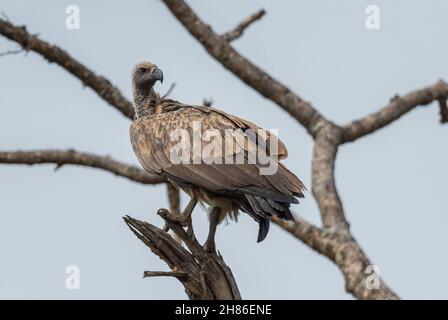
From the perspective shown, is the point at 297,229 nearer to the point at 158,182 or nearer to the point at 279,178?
the point at 158,182

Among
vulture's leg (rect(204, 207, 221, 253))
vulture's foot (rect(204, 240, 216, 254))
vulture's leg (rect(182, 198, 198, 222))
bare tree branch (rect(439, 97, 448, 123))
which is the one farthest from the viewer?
bare tree branch (rect(439, 97, 448, 123))

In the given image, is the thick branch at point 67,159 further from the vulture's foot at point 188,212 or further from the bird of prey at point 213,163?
the vulture's foot at point 188,212

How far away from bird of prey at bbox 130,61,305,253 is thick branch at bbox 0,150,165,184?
400 centimetres

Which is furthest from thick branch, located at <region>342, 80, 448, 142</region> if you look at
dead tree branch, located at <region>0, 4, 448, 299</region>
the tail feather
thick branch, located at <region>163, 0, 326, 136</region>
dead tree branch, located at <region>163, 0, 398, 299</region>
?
the tail feather

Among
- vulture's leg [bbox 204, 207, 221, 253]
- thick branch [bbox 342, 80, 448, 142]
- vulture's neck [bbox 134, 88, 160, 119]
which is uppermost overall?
thick branch [bbox 342, 80, 448, 142]

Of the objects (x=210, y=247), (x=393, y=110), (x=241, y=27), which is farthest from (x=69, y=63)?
(x=210, y=247)

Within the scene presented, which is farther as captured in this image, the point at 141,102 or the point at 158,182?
the point at 158,182

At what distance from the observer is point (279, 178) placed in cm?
963

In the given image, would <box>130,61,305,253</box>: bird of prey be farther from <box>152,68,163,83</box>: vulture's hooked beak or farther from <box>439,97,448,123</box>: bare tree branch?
<box>439,97,448,123</box>: bare tree branch

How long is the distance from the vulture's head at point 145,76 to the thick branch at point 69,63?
3489 mm

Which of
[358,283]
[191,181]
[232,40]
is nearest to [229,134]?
[191,181]

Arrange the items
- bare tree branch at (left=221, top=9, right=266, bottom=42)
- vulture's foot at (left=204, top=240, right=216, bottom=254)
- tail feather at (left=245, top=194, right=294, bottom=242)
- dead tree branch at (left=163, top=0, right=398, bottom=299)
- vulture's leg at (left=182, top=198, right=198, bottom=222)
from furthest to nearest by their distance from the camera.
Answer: bare tree branch at (left=221, top=9, right=266, bottom=42) < dead tree branch at (left=163, top=0, right=398, bottom=299) < vulture's leg at (left=182, top=198, right=198, bottom=222) < vulture's foot at (left=204, top=240, right=216, bottom=254) < tail feather at (left=245, top=194, right=294, bottom=242)

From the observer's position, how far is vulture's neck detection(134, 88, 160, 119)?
37.5ft

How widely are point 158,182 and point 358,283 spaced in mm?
3164
